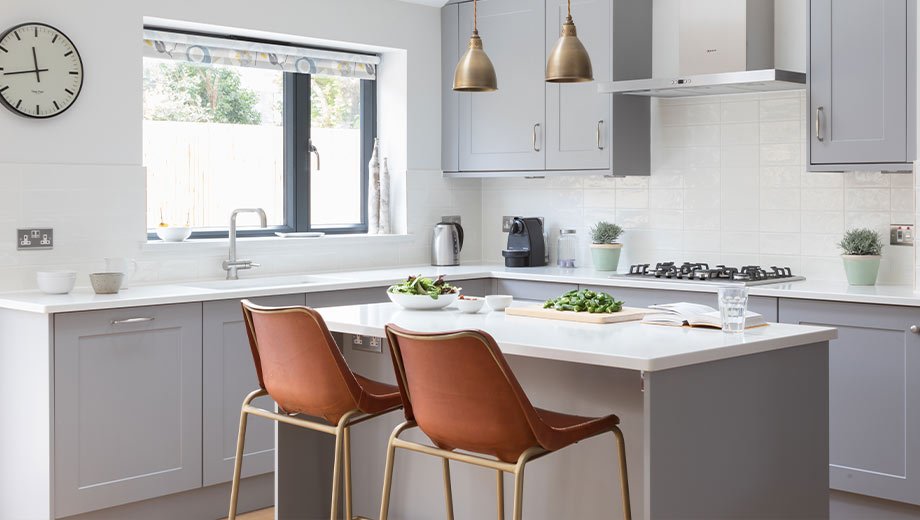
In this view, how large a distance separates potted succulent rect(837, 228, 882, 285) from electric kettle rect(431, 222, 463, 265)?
2162 mm

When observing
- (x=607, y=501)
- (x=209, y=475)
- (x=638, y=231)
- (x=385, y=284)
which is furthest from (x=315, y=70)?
(x=607, y=501)

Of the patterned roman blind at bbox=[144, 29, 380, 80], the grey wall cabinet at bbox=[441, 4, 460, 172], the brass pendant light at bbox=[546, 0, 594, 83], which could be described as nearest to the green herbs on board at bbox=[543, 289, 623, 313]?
the brass pendant light at bbox=[546, 0, 594, 83]

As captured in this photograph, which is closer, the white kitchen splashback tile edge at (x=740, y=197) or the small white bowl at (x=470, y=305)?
the small white bowl at (x=470, y=305)

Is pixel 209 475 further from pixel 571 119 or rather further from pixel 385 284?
pixel 571 119

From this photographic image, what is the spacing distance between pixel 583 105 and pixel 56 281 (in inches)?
105

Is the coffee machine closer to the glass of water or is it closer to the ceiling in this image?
the ceiling

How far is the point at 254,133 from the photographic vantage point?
16.9ft

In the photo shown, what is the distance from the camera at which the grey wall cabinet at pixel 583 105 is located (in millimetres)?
4980

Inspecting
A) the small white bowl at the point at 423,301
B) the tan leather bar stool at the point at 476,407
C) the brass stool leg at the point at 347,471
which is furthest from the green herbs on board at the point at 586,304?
the brass stool leg at the point at 347,471

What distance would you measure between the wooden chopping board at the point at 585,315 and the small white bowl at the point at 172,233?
207 centimetres

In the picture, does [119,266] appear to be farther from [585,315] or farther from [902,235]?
[902,235]

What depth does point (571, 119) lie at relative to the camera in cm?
515

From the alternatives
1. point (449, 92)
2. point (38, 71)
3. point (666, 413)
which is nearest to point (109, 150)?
point (38, 71)

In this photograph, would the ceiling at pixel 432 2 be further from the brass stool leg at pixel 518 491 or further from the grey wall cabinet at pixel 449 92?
the brass stool leg at pixel 518 491
